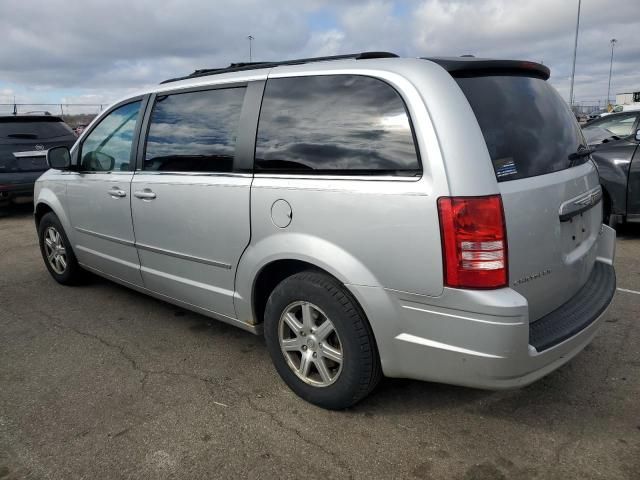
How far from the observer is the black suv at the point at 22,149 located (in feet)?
28.5

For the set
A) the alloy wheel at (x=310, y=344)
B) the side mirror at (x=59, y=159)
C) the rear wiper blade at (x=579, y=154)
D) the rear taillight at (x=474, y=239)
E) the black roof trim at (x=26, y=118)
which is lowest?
the alloy wheel at (x=310, y=344)

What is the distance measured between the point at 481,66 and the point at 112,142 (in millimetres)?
2859

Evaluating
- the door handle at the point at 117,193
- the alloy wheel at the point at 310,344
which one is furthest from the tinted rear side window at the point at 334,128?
the door handle at the point at 117,193

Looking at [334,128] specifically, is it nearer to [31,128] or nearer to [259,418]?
[259,418]

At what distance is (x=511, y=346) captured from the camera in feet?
7.27

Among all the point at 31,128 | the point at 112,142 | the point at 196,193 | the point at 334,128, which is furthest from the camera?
the point at 31,128

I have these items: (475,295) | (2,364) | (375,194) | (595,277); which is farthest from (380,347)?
(2,364)

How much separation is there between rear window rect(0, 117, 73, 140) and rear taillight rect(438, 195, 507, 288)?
8913 millimetres

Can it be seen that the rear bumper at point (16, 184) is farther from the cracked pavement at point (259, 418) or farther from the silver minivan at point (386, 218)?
the silver minivan at point (386, 218)

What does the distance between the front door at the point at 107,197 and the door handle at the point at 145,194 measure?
0.43ft

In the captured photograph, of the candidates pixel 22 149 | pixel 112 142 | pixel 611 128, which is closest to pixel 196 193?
pixel 112 142

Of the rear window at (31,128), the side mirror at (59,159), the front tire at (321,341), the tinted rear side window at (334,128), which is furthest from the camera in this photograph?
the rear window at (31,128)

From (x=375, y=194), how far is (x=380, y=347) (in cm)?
72

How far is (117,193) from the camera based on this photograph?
12.8 ft
